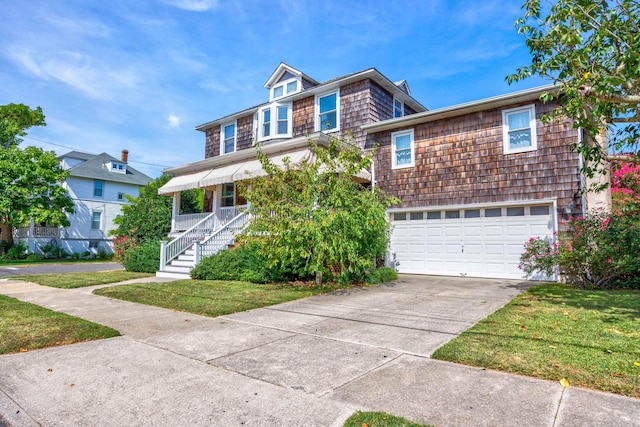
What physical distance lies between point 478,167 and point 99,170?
102 feet

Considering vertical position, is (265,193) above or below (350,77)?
below

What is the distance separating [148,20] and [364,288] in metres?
10.8

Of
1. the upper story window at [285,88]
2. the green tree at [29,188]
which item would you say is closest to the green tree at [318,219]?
the upper story window at [285,88]

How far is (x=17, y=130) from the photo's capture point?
25.4 metres

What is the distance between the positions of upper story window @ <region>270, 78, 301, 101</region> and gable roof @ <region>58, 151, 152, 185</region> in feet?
67.1

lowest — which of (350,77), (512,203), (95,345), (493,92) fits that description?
(95,345)

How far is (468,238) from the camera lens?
11750mm

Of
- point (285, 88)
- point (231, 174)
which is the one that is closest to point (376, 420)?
point (231, 174)

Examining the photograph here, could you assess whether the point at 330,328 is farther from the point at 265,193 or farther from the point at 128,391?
the point at 265,193

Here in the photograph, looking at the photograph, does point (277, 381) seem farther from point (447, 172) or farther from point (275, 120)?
point (275, 120)

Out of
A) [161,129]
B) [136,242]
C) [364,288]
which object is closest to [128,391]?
[364,288]

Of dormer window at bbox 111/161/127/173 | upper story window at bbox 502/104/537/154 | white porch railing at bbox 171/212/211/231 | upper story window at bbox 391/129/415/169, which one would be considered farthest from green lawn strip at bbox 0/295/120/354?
dormer window at bbox 111/161/127/173

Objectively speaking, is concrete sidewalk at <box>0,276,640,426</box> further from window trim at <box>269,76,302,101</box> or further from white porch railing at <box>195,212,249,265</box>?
window trim at <box>269,76,302,101</box>

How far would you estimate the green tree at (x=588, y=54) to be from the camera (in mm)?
5602
